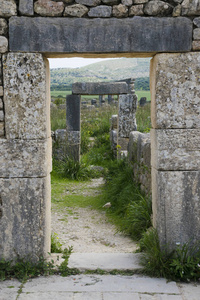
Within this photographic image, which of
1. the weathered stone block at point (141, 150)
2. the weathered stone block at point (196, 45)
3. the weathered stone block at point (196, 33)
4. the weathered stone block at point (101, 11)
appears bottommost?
the weathered stone block at point (141, 150)

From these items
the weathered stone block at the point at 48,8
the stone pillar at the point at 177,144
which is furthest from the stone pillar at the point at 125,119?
the weathered stone block at the point at 48,8

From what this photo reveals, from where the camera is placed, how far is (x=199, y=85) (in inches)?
147

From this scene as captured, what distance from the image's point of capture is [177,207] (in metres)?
3.80

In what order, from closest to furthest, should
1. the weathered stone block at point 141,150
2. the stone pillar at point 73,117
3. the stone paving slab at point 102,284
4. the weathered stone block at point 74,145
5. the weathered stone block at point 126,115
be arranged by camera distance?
the stone paving slab at point 102,284
the weathered stone block at point 141,150
the weathered stone block at point 74,145
the weathered stone block at point 126,115
the stone pillar at point 73,117

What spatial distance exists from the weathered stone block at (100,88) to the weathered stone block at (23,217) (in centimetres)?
680

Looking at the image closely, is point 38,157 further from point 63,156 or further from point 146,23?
point 63,156

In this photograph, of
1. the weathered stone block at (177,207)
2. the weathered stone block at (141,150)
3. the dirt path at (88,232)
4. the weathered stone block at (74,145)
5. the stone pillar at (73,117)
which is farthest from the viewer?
the stone pillar at (73,117)

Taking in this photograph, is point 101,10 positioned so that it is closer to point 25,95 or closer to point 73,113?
point 25,95

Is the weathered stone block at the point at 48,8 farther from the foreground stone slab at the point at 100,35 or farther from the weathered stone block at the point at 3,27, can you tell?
the weathered stone block at the point at 3,27

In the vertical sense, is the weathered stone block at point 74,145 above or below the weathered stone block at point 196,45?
below

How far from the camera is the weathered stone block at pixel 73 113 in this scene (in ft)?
34.3

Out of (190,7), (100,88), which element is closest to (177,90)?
(190,7)

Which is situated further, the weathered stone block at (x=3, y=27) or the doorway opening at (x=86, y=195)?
the doorway opening at (x=86, y=195)

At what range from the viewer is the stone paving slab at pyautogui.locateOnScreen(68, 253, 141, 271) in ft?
12.6
